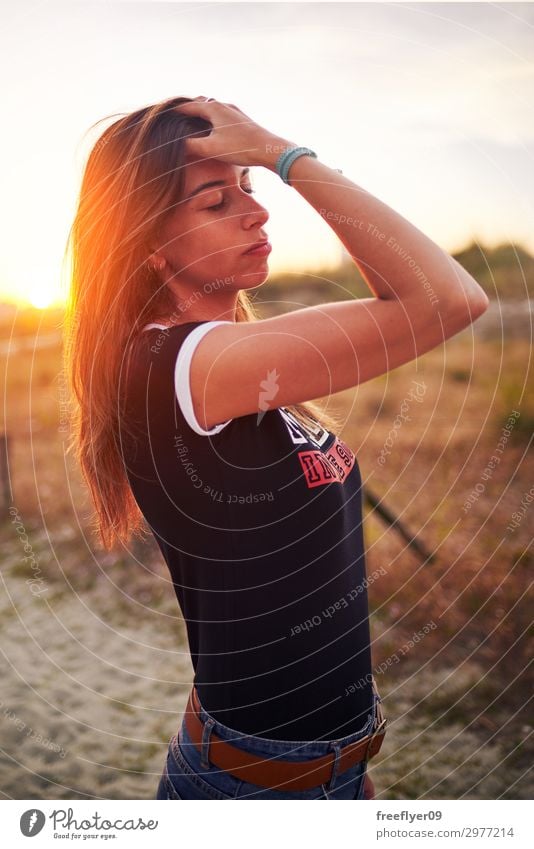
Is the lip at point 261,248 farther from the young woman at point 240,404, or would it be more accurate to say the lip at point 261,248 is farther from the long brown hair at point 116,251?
the long brown hair at point 116,251

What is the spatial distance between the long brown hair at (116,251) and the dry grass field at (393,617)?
105 centimetres

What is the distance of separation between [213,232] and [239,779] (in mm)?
671

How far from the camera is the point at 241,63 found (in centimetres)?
146

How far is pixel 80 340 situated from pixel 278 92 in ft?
2.83

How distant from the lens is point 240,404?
30.4 inches

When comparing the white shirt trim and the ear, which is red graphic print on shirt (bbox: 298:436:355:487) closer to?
the white shirt trim

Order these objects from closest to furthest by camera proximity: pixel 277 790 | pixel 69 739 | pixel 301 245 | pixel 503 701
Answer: pixel 277 790
pixel 301 245
pixel 503 701
pixel 69 739

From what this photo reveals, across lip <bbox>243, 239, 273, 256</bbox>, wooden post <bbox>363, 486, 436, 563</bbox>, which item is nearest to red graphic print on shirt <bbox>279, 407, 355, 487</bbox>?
lip <bbox>243, 239, 273, 256</bbox>

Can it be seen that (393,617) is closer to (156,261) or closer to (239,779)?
(239,779)

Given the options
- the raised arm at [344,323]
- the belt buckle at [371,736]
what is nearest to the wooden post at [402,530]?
the belt buckle at [371,736]

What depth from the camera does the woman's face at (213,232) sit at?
2.95 ft

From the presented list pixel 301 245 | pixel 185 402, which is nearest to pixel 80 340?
pixel 185 402

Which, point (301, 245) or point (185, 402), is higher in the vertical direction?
point (301, 245)

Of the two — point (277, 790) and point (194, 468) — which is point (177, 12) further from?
point (277, 790)
